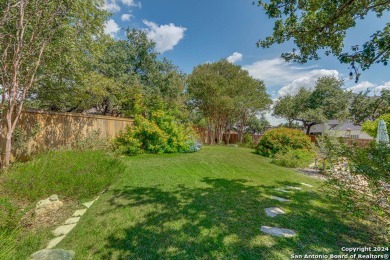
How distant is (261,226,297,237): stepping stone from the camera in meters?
2.37

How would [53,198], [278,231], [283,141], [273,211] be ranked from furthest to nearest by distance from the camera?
[283,141] → [53,198] → [273,211] → [278,231]

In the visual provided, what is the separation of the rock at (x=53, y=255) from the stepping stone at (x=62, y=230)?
45cm

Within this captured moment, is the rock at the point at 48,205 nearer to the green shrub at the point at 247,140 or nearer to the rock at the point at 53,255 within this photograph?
the rock at the point at 53,255

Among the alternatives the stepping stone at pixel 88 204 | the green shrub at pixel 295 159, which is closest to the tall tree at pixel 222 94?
the green shrub at pixel 295 159

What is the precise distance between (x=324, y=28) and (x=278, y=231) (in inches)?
146

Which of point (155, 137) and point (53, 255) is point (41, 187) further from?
point (155, 137)

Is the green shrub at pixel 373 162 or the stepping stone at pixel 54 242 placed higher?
the green shrub at pixel 373 162

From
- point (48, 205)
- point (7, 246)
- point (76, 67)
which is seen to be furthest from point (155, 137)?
point (7, 246)

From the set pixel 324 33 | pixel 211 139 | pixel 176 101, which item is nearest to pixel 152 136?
pixel 176 101

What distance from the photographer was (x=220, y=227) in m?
2.52

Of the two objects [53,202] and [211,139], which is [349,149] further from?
[211,139]

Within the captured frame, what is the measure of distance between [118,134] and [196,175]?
16.8ft

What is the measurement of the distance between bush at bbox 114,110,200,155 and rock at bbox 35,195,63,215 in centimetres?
453

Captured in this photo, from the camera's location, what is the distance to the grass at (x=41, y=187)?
2300mm
